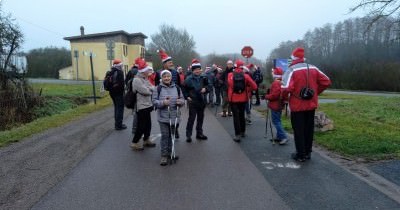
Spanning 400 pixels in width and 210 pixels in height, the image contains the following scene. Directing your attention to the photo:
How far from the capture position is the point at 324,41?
45.6m

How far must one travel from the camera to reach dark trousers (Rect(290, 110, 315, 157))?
756 cm

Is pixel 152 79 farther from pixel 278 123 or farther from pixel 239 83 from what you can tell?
pixel 278 123

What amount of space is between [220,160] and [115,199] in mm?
2689

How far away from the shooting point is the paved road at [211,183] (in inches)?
208

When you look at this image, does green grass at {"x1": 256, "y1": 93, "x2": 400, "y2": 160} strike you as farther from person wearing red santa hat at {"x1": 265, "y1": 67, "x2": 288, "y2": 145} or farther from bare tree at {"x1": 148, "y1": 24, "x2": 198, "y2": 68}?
bare tree at {"x1": 148, "y1": 24, "x2": 198, "y2": 68}

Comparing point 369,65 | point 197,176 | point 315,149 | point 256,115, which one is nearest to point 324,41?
point 369,65

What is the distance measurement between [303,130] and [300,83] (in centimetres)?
87

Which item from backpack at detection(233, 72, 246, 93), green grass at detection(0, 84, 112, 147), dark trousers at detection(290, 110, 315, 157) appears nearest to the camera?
dark trousers at detection(290, 110, 315, 157)

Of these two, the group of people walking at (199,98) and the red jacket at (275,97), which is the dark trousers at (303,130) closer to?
the group of people walking at (199,98)

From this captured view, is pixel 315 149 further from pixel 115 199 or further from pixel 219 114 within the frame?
pixel 219 114

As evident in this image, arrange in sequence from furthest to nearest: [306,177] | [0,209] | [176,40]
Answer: [176,40] → [306,177] → [0,209]

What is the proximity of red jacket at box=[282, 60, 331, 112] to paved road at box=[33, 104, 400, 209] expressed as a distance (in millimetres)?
1031

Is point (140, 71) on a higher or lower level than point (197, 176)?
higher

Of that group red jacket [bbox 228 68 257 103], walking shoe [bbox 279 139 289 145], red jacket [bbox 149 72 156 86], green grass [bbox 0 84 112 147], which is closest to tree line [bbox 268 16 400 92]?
green grass [bbox 0 84 112 147]
